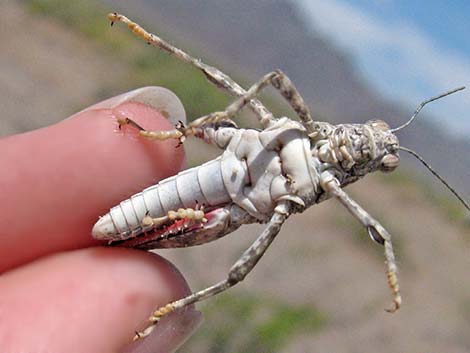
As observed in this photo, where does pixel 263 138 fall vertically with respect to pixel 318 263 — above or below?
above

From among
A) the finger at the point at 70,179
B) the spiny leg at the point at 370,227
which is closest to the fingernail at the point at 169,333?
the finger at the point at 70,179

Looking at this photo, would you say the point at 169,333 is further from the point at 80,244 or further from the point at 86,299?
the point at 80,244

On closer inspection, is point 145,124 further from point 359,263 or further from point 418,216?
point 418,216

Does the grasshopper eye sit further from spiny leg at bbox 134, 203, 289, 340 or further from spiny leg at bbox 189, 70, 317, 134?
spiny leg at bbox 134, 203, 289, 340

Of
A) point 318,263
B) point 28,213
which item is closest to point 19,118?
point 318,263

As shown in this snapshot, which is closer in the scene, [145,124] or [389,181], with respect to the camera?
[145,124]

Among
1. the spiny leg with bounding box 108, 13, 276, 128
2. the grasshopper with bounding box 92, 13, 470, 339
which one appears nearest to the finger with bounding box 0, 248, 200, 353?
the grasshopper with bounding box 92, 13, 470, 339
